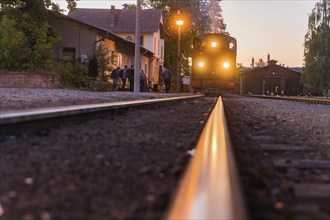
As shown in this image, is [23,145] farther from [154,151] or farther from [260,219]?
[260,219]

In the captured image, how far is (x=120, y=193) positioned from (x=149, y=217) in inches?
27.7

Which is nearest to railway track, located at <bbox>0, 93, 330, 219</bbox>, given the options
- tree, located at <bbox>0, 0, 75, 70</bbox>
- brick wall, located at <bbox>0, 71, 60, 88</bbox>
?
brick wall, located at <bbox>0, 71, 60, 88</bbox>

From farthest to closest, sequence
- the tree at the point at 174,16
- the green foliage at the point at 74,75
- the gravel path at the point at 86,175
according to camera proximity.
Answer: the tree at the point at 174,16, the green foliage at the point at 74,75, the gravel path at the point at 86,175

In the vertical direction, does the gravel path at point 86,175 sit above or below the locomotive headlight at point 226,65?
below

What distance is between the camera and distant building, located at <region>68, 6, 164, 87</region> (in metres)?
57.0

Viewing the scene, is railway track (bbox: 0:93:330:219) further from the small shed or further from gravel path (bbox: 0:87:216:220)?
the small shed

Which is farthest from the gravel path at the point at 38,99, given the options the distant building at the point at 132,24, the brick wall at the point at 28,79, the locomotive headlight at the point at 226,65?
the distant building at the point at 132,24

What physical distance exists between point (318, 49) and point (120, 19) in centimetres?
2244

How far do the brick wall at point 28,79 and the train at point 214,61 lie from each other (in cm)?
978

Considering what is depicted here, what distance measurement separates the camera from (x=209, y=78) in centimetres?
3045

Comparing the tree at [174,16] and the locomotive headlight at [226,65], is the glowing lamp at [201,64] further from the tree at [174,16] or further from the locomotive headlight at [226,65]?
the tree at [174,16]

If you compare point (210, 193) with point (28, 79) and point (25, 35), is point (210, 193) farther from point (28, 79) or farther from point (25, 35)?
point (25, 35)

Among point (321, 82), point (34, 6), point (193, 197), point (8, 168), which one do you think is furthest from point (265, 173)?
point (321, 82)

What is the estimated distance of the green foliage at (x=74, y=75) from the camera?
26.5 metres
